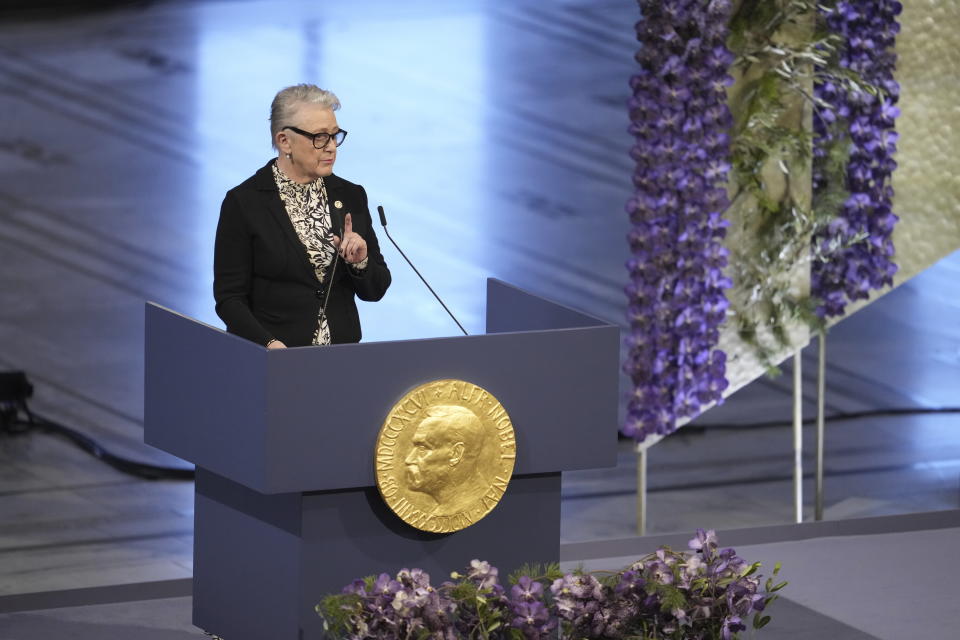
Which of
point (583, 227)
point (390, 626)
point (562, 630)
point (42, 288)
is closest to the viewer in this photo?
point (390, 626)

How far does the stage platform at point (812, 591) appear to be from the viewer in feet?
13.7

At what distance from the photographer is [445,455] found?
3.21 meters

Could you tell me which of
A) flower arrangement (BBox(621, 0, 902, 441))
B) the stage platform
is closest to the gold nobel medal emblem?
the stage platform

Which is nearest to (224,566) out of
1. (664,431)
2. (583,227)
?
(664,431)

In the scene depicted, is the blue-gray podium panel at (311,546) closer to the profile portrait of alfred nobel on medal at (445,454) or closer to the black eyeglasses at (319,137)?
the profile portrait of alfred nobel on medal at (445,454)

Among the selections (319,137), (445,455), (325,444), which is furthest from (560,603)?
(319,137)

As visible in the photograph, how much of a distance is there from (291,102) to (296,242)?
0.25 meters

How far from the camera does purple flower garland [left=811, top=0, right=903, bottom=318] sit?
508 cm

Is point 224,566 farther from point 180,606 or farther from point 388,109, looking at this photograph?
point 388,109

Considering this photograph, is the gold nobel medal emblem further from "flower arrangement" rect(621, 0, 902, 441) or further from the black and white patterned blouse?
"flower arrangement" rect(621, 0, 902, 441)

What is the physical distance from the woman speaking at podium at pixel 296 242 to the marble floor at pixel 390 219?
2.04 meters

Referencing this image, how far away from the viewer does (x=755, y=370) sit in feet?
17.1

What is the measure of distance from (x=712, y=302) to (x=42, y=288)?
3634 millimetres

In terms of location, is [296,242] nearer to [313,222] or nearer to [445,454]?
[313,222]
